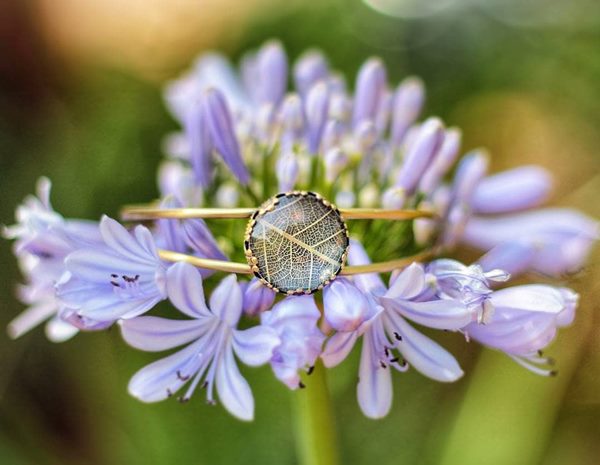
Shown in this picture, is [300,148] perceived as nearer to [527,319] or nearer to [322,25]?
[527,319]

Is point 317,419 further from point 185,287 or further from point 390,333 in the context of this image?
point 185,287

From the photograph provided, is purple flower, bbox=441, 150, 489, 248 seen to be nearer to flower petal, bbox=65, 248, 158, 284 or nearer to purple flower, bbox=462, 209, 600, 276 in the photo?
purple flower, bbox=462, 209, 600, 276

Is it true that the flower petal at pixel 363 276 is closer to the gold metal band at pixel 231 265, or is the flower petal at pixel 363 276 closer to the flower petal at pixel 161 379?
the gold metal band at pixel 231 265

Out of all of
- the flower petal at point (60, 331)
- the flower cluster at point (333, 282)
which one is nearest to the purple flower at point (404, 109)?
the flower cluster at point (333, 282)

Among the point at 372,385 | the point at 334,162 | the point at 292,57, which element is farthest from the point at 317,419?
the point at 292,57

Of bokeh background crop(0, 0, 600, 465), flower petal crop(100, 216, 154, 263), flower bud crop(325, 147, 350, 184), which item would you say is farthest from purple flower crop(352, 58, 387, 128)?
bokeh background crop(0, 0, 600, 465)
